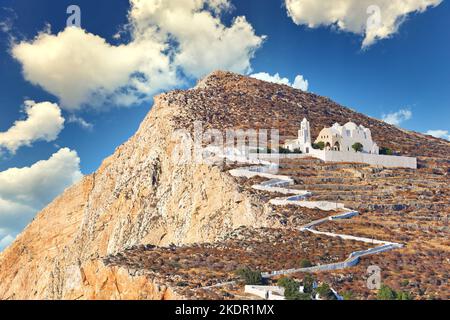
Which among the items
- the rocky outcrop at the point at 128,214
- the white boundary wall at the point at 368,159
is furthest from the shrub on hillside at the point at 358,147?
the rocky outcrop at the point at 128,214

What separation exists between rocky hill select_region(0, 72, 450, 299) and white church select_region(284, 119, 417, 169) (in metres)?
4.26

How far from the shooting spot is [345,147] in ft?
240

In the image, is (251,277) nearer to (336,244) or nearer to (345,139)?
(336,244)

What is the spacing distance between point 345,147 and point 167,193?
70.7 ft

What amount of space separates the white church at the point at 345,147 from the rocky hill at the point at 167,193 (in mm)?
4256

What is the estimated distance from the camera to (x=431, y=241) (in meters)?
→ 49.7

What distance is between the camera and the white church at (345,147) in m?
69.9

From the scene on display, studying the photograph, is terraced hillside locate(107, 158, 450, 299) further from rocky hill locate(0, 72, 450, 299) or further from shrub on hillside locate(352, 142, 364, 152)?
shrub on hillside locate(352, 142, 364, 152)

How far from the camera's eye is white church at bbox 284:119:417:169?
229ft

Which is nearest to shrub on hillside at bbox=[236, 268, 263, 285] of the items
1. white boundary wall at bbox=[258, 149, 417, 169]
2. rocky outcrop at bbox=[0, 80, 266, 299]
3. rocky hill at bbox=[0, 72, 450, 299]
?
rocky hill at bbox=[0, 72, 450, 299]

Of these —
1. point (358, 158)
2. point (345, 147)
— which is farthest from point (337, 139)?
point (358, 158)

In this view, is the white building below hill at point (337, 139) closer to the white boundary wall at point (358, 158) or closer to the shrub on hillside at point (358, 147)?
the shrub on hillside at point (358, 147)
